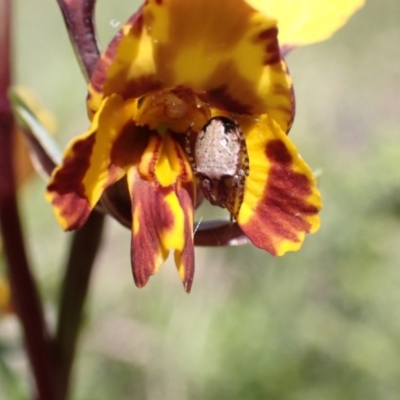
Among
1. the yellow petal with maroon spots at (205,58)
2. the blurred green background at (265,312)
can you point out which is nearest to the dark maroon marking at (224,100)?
the yellow petal with maroon spots at (205,58)

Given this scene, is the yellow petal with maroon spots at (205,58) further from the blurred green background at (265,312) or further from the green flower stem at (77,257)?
the blurred green background at (265,312)

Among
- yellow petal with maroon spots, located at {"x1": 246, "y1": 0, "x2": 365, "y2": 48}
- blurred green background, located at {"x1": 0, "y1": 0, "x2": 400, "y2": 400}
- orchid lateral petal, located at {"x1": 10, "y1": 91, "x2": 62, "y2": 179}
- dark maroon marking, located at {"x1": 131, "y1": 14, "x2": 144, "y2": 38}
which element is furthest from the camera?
blurred green background, located at {"x1": 0, "y1": 0, "x2": 400, "y2": 400}

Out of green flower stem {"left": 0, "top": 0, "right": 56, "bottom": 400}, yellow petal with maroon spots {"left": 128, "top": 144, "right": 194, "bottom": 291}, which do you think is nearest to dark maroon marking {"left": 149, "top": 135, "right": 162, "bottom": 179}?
yellow petal with maroon spots {"left": 128, "top": 144, "right": 194, "bottom": 291}

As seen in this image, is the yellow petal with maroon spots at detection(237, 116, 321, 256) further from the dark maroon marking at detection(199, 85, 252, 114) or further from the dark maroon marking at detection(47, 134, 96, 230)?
the dark maroon marking at detection(47, 134, 96, 230)

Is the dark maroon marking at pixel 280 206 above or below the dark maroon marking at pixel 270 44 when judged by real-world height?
below

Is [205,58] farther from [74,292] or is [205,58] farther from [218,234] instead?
[74,292]

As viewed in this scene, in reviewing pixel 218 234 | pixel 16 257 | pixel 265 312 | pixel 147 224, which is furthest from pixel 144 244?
pixel 265 312
